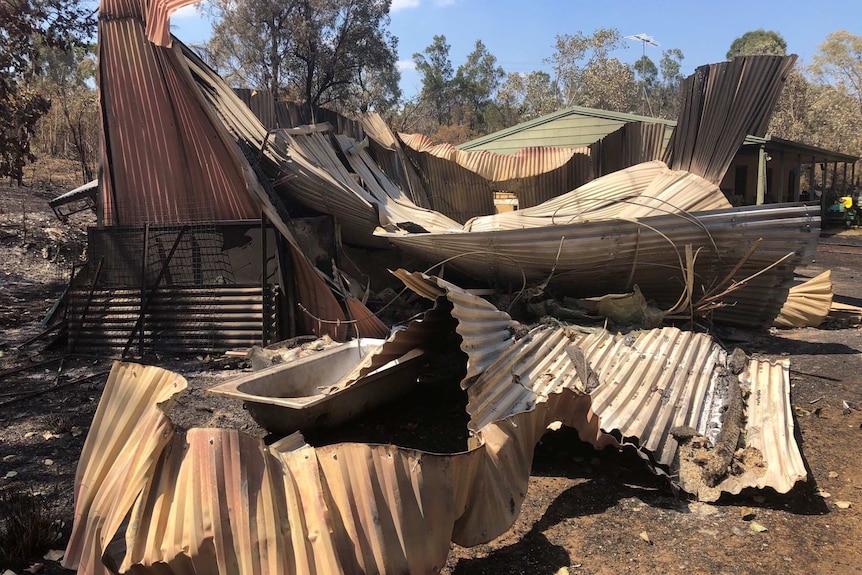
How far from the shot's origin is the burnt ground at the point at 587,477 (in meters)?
3.01

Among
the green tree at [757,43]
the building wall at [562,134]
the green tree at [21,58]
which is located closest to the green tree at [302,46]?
the building wall at [562,134]

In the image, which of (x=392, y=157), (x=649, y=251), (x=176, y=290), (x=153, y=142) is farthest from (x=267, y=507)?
(x=392, y=157)

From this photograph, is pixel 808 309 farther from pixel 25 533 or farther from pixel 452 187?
pixel 25 533

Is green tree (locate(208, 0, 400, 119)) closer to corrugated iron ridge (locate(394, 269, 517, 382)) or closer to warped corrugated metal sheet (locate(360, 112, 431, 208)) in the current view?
warped corrugated metal sheet (locate(360, 112, 431, 208))

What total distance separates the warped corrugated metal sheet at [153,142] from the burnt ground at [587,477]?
5.62ft

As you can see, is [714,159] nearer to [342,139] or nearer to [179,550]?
[342,139]

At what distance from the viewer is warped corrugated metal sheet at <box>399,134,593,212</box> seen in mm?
9617

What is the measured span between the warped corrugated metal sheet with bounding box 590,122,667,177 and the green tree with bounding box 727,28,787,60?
32.2 m

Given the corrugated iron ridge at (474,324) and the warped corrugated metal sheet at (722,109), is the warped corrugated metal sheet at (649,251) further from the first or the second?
the corrugated iron ridge at (474,324)

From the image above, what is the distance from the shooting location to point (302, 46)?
21062 mm

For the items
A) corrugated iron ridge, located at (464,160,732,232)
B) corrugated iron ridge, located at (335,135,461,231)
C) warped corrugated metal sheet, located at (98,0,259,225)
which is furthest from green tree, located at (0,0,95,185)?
corrugated iron ridge, located at (464,160,732,232)

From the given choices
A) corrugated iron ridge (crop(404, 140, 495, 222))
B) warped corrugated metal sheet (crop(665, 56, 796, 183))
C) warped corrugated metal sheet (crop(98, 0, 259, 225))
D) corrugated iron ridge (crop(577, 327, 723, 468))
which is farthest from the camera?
corrugated iron ridge (crop(404, 140, 495, 222))

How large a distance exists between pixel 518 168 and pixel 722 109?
12.2 ft

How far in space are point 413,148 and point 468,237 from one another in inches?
161
